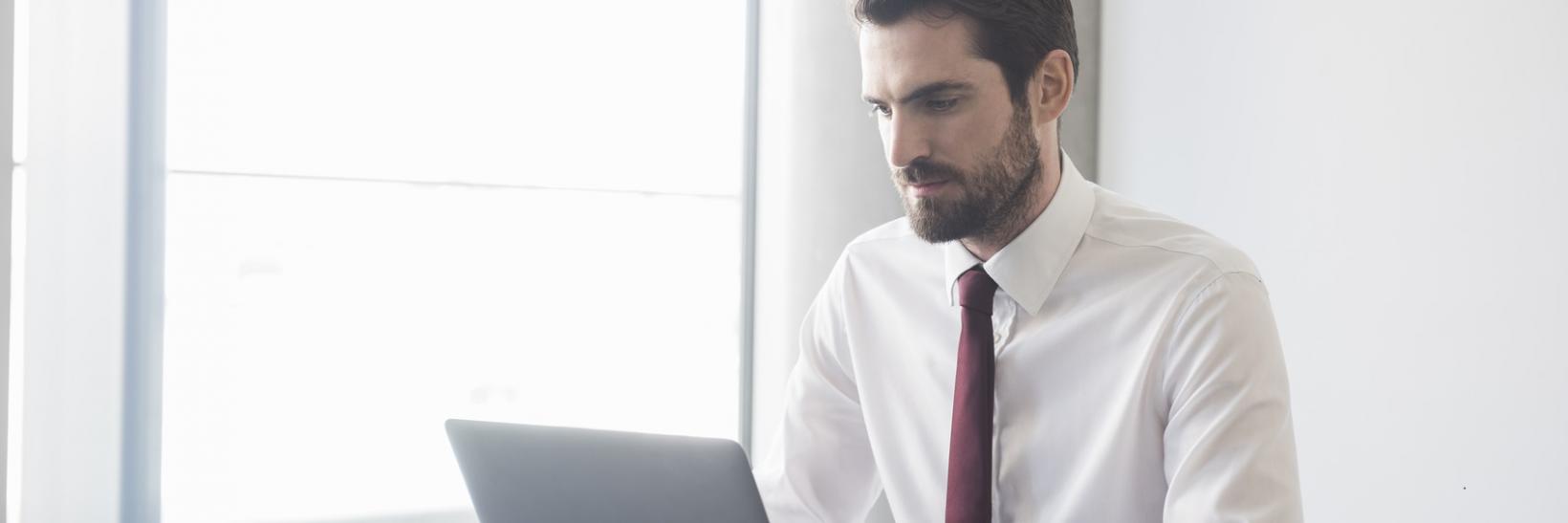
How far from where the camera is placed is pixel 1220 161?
79.1 inches

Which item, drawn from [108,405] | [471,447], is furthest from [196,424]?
[471,447]

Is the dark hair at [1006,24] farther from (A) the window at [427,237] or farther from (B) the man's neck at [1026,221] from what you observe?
(A) the window at [427,237]

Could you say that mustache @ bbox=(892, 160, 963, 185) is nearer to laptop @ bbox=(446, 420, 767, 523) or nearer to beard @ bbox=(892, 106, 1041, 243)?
beard @ bbox=(892, 106, 1041, 243)

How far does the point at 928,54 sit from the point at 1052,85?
0.19 m

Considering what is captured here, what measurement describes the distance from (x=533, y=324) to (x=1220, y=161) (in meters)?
1.54

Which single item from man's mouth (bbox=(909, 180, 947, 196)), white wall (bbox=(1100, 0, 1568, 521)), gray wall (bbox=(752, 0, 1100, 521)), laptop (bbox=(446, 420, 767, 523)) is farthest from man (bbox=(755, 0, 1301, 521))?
gray wall (bbox=(752, 0, 1100, 521))

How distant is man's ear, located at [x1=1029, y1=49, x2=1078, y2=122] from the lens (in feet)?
4.20

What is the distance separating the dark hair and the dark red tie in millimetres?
251

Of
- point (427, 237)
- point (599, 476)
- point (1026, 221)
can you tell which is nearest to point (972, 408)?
point (1026, 221)

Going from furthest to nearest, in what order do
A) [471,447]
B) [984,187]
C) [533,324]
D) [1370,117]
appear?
[533,324] → [1370,117] → [984,187] → [471,447]

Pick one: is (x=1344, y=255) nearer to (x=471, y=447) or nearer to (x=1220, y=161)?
(x=1220, y=161)

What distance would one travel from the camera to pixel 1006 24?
1.23m

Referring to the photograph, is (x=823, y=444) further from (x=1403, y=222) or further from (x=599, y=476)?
(x=1403, y=222)

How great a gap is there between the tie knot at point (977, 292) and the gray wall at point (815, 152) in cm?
102
